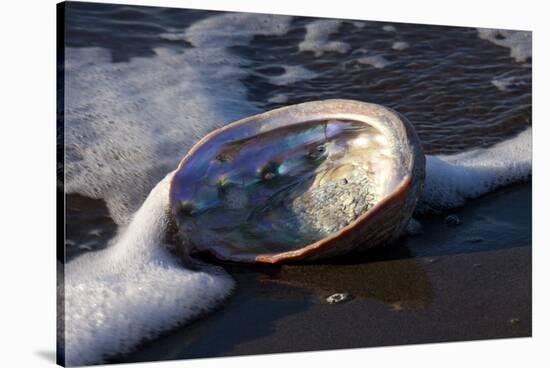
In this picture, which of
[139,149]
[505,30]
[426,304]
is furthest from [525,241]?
[139,149]

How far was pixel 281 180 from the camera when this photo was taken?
144 inches

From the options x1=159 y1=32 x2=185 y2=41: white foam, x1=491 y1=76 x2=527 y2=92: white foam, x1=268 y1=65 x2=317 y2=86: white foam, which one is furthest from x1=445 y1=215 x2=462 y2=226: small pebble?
x1=159 y1=32 x2=185 y2=41: white foam

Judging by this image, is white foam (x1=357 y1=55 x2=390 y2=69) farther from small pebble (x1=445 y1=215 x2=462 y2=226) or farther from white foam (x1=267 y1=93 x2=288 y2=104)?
small pebble (x1=445 y1=215 x2=462 y2=226)

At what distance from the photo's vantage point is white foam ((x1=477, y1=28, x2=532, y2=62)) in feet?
13.0

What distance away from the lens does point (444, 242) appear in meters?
3.62

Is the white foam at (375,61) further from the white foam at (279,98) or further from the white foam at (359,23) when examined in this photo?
the white foam at (279,98)

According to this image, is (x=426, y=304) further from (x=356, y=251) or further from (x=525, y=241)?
(x=525, y=241)

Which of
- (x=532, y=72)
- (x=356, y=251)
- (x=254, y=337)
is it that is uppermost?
(x=532, y=72)

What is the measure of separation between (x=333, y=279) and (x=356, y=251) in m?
0.15

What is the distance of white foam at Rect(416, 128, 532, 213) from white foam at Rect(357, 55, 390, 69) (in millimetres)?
509

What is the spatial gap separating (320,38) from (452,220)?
41.9 inches

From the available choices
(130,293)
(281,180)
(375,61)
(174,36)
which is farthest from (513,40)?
(130,293)

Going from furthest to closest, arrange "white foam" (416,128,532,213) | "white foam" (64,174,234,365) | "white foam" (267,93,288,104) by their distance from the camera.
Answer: "white foam" (416,128,532,213)
"white foam" (267,93,288,104)
"white foam" (64,174,234,365)

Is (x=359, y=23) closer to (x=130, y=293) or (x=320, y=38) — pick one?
(x=320, y=38)
